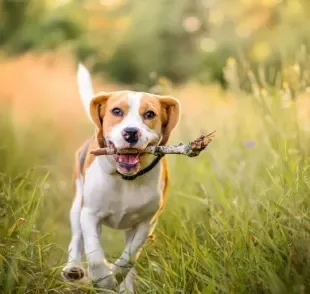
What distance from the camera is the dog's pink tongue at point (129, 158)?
368cm

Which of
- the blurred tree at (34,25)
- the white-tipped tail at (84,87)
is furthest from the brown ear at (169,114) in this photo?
the blurred tree at (34,25)

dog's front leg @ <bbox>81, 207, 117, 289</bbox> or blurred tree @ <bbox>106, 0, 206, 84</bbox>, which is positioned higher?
blurred tree @ <bbox>106, 0, 206, 84</bbox>

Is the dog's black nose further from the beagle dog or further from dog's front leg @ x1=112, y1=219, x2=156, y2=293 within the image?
dog's front leg @ x1=112, y1=219, x2=156, y2=293

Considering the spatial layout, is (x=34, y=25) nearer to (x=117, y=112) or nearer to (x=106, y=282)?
(x=117, y=112)

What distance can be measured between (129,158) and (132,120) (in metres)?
0.21

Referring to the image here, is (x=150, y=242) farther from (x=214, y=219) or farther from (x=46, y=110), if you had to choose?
(x=46, y=110)

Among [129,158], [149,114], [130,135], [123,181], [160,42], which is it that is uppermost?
[160,42]

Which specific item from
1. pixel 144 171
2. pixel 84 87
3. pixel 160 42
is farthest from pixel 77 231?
pixel 160 42

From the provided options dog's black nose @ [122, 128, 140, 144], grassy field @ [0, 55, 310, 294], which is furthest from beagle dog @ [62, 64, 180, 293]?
grassy field @ [0, 55, 310, 294]

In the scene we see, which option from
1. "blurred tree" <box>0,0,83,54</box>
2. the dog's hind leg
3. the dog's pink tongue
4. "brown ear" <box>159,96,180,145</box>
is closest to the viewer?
the dog's pink tongue

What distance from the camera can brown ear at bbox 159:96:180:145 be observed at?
3.94 m

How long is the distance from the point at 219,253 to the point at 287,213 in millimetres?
517

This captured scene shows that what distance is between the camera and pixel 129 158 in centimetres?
369

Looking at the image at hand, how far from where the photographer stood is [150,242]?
4.21m
